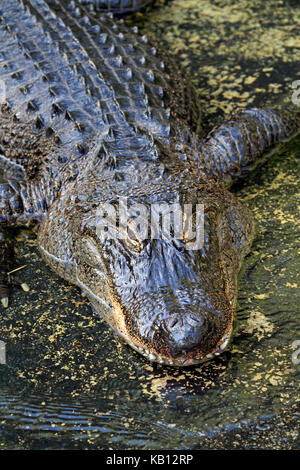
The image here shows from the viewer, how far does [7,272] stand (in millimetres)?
4746

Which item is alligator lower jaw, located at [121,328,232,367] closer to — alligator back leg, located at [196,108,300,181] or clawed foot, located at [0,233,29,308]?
clawed foot, located at [0,233,29,308]

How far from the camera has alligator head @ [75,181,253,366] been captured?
145 inches

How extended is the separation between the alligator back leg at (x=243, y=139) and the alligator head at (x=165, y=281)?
0.85 m

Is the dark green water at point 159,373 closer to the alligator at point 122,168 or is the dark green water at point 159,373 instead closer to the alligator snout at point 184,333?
the alligator at point 122,168

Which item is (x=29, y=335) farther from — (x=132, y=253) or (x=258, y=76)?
(x=258, y=76)

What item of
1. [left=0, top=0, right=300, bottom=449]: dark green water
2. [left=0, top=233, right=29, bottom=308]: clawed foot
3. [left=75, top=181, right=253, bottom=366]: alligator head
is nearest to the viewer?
[left=0, top=0, right=300, bottom=449]: dark green water

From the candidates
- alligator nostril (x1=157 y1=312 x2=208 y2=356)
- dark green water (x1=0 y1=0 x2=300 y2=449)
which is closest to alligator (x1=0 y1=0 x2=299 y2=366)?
alligator nostril (x1=157 y1=312 x2=208 y2=356)

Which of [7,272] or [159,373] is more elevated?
[7,272]

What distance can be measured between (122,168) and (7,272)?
1.07 metres

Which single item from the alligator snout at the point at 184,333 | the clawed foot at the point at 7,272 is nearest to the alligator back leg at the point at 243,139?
the clawed foot at the point at 7,272

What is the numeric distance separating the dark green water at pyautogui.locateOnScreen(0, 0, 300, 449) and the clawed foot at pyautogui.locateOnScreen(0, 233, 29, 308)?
0.18 ft

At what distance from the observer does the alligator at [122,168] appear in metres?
3.85

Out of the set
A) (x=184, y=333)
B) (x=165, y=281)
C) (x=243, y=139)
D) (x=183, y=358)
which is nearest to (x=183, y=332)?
(x=184, y=333)

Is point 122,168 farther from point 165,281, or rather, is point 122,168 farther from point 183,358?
point 183,358
